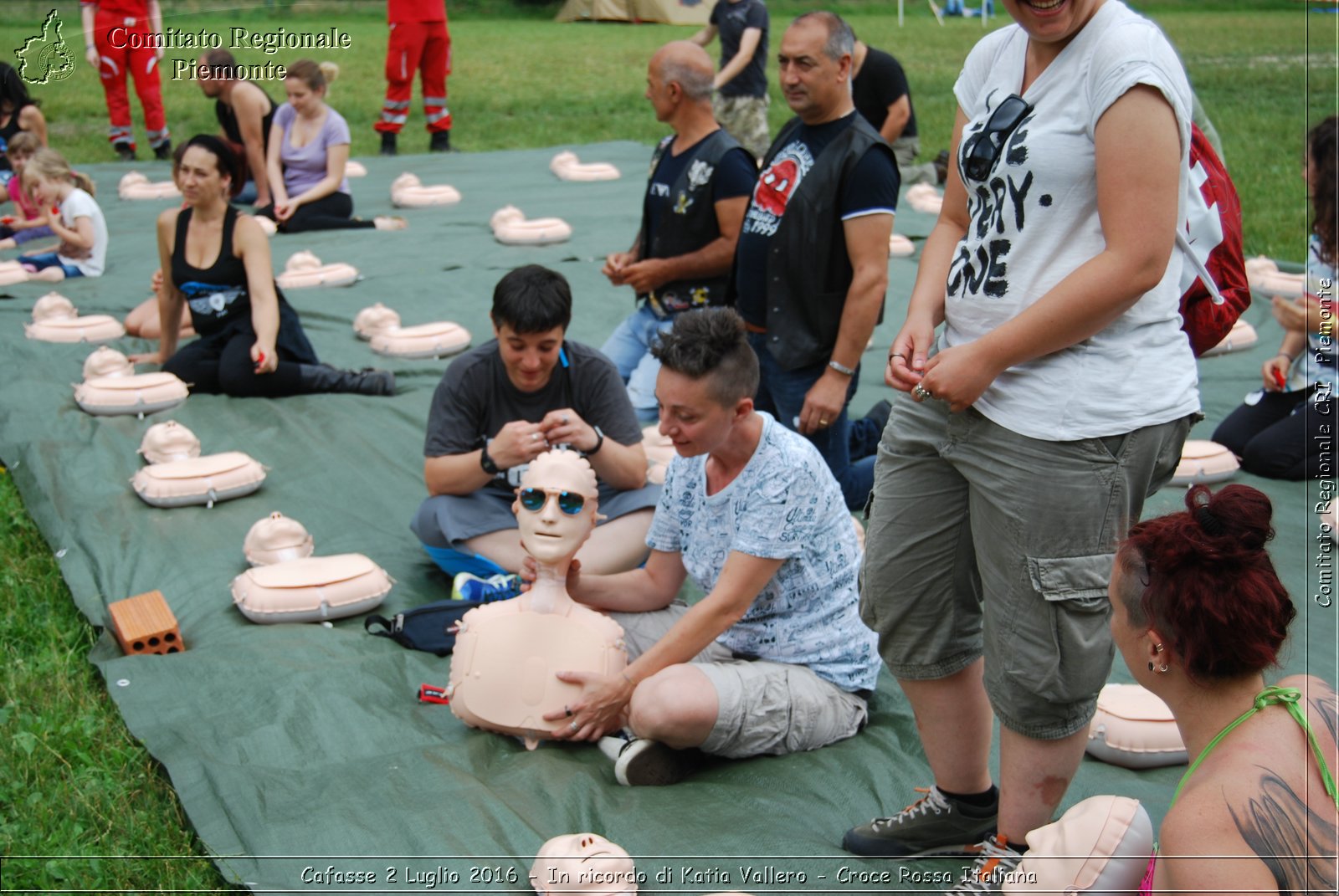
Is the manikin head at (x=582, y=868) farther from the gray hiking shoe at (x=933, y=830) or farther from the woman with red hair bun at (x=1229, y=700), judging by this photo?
the woman with red hair bun at (x=1229, y=700)

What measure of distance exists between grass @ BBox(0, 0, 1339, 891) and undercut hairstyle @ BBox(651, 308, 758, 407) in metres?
1.21

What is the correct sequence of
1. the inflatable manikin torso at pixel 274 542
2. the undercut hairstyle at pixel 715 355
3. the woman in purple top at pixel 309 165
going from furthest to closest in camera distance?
1. the woman in purple top at pixel 309 165
2. the inflatable manikin torso at pixel 274 542
3. the undercut hairstyle at pixel 715 355

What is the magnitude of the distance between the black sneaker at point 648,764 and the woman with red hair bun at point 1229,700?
124cm

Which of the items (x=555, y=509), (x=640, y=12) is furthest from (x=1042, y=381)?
(x=640, y=12)

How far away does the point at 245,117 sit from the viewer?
8008mm

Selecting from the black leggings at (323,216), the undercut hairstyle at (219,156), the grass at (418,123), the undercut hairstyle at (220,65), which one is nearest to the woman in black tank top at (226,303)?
the undercut hairstyle at (219,156)

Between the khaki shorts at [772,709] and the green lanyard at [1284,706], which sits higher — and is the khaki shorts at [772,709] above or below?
below

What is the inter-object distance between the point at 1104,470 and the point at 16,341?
17.5ft

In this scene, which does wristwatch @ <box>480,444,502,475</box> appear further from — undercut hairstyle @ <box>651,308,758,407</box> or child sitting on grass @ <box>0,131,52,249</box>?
child sitting on grass @ <box>0,131,52,249</box>

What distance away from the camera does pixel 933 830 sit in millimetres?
2488

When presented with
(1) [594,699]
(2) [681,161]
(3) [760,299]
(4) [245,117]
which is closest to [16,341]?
(4) [245,117]

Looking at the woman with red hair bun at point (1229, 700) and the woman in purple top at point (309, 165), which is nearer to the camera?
the woman with red hair bun at point (1229, 700)

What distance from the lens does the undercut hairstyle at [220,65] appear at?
803 cm


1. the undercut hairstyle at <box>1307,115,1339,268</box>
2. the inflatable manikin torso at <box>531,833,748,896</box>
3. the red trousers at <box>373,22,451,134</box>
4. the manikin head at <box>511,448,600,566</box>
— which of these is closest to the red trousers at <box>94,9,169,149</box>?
the red trousers at <box>373,22,451,134</box>
